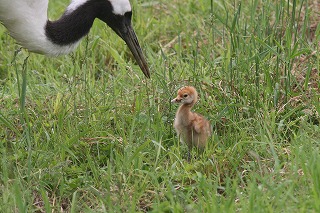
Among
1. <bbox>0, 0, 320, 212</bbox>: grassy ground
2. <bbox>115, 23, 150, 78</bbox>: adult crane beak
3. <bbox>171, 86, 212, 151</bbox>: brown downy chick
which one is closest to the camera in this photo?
<bbox>0, 0, 320, 212</bbox>: grassy ground

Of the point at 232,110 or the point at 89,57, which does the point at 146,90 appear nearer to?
the point at 232,110

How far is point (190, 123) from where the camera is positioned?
5.01 m

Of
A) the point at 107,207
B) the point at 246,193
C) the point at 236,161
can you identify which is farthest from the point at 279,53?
the point at 107,207

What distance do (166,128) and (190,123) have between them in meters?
0.33

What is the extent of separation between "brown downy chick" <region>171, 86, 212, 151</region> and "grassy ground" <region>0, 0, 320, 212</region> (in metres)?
0.07

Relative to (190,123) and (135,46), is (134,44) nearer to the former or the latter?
(135,46)

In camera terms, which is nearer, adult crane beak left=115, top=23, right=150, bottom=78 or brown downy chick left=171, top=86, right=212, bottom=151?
brown downy chick left=171, top=86, right=212, bottom=151

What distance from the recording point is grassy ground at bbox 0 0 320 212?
4.32 m

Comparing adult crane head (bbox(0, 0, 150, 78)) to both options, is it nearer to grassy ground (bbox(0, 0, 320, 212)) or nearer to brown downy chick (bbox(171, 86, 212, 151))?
grassy ground (bbox(0, 0, 320, 212))

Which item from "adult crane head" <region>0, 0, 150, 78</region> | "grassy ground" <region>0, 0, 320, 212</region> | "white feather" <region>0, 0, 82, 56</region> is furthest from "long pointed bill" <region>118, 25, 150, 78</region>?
"white feather" <region>0, 0, 82, 56</region>

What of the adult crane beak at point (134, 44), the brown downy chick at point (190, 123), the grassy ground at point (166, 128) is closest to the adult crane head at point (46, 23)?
the grassy ground at point (166, 128)

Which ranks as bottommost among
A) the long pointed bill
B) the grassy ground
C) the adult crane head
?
the grassy ground

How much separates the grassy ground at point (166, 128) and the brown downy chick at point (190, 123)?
0.07 m

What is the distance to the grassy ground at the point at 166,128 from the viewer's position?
4.32 metres
